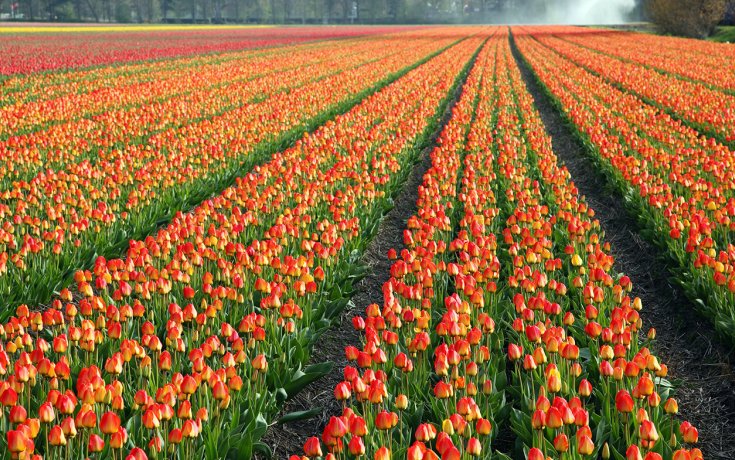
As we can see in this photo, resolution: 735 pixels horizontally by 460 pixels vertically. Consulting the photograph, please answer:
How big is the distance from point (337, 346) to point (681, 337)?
2.68m

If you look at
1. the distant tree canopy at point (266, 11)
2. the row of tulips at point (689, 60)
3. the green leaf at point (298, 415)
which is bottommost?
the distant tree canopy at point (266, 11)

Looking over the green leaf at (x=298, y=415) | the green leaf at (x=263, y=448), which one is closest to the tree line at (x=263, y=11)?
the green leaf at (x=298, y=415)

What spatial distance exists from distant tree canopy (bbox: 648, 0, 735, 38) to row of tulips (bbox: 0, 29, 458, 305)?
144 feet

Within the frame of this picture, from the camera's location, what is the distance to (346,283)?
6.15 metres

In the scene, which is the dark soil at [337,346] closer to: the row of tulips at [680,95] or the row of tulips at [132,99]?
the row of tulips at [132,99]

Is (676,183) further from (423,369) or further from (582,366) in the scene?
(423,369)

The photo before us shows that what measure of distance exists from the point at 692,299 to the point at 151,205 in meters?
5.82

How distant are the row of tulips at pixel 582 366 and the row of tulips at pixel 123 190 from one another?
389 cm

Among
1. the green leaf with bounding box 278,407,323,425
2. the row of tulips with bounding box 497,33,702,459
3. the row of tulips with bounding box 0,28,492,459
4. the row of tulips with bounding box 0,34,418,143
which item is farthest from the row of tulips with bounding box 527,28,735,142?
the green leaf with bounding box 278,407,323,425

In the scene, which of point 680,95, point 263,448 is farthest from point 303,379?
point 680,95

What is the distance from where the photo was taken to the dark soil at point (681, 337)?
4402mm

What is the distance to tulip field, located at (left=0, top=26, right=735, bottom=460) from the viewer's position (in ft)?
11.4

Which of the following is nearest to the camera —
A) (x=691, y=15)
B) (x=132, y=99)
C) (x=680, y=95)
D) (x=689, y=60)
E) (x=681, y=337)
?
(x=681, y=337)

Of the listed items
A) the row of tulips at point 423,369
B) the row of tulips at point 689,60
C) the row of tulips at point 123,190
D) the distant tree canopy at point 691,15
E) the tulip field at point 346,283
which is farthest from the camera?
the distant tree canopy at point 691,15
